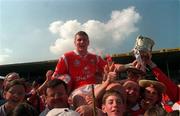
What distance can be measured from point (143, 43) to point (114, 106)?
1.52 m

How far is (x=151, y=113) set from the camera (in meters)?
3.00

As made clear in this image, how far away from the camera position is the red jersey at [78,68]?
13.9ft

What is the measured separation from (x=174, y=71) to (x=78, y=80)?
11.3 m

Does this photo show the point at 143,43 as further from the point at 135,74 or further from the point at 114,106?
the point at 114,106

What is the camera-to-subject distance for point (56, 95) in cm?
305

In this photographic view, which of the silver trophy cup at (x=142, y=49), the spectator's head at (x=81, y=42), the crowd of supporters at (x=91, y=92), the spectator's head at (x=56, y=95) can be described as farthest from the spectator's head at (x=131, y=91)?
the spectator's head at (x=81, y=42)

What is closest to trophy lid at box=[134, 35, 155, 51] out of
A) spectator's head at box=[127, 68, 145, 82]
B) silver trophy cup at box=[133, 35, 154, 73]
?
silver trophy cup at box=[133, 35, 154, 73]

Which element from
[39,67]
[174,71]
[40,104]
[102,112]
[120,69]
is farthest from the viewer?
[39,67]

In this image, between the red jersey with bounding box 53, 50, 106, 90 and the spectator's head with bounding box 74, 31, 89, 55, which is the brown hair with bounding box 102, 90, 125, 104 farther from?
the spectator's head with bounding box 74, 31, 89, 55

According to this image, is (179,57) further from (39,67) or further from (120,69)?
(120,69)

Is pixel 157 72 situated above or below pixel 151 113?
above

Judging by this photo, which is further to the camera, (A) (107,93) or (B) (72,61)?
(B) (72,61)

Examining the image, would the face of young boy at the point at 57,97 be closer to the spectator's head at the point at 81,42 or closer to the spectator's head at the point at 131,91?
the spectator's head at the point at 131,91

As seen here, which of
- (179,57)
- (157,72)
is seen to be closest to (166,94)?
(157,72)
